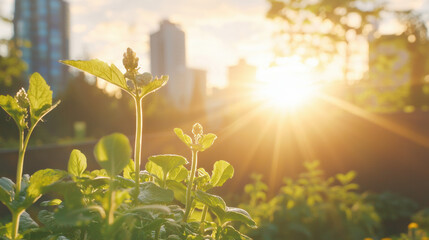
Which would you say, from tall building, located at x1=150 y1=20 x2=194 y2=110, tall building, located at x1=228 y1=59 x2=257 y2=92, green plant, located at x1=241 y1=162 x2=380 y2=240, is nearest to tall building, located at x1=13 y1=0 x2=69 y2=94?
tall building, located at x1=150 y1=20 x2=194 y2=110

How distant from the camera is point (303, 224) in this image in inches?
147

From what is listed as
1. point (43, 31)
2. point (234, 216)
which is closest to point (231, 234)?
point (234, 216)

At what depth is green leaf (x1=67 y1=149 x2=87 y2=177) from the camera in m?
0.60

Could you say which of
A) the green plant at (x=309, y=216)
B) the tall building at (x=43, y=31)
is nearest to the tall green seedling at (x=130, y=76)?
the green plant at (x=309, y=216)

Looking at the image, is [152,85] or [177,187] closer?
[152,85]

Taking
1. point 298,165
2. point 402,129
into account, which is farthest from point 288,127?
point 402,129

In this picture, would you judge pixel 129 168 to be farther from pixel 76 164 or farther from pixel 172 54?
pixel 172 54

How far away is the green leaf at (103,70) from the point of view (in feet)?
1.64

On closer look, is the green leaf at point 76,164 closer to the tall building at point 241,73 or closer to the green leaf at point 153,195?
the green leaf at point 153,195

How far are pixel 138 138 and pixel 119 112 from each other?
55.2ft

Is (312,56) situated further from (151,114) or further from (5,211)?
(5,211)

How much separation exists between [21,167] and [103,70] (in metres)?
0.18

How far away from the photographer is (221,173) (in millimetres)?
681

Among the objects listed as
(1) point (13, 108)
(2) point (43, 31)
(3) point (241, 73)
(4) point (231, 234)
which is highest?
(2) point (43, 31)
